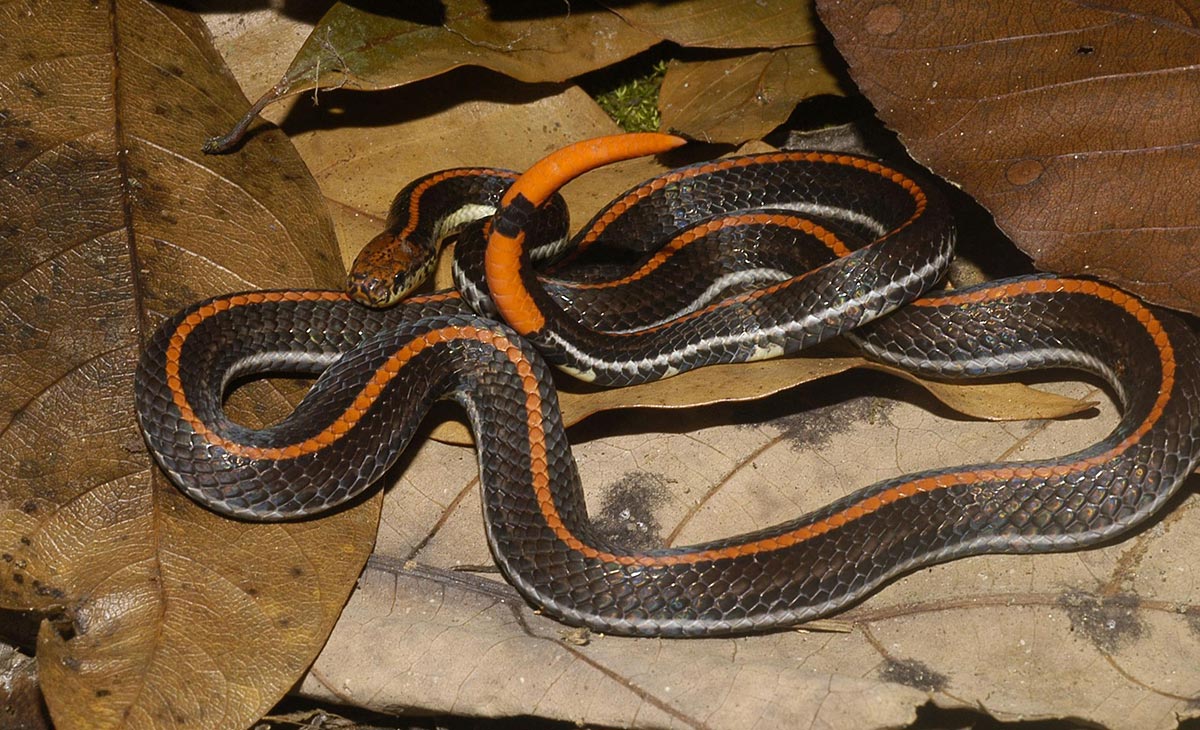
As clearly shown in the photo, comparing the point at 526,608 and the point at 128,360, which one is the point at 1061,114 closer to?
the point at 526,608

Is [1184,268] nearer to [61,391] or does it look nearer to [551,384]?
[551,384]

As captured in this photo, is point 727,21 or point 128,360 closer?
point 128,360

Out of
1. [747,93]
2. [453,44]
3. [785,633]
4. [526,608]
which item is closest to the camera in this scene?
[785,633]

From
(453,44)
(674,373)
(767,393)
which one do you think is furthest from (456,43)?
(767,393)

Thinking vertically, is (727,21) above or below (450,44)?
below

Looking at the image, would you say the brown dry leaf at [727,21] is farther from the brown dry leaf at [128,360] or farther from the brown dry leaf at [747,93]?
the brown dry leaf at [128,360]

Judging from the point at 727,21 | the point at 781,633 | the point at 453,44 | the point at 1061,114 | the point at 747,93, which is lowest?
the point at 781,633

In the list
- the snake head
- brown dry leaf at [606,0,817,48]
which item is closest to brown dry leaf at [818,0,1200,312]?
brown dry leaf at [606,0,817,48]

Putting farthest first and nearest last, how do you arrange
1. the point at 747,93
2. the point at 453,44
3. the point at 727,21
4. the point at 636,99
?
1. the point at 636,99
2. the point at 747,93
3. the point at 727,21
4. the point at 453,44

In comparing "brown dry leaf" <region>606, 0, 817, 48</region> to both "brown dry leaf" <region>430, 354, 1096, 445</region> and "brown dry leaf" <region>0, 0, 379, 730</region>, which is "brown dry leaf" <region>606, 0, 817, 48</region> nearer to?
"brown dry leaf" <region>430, 354, 1096, 445</region>
